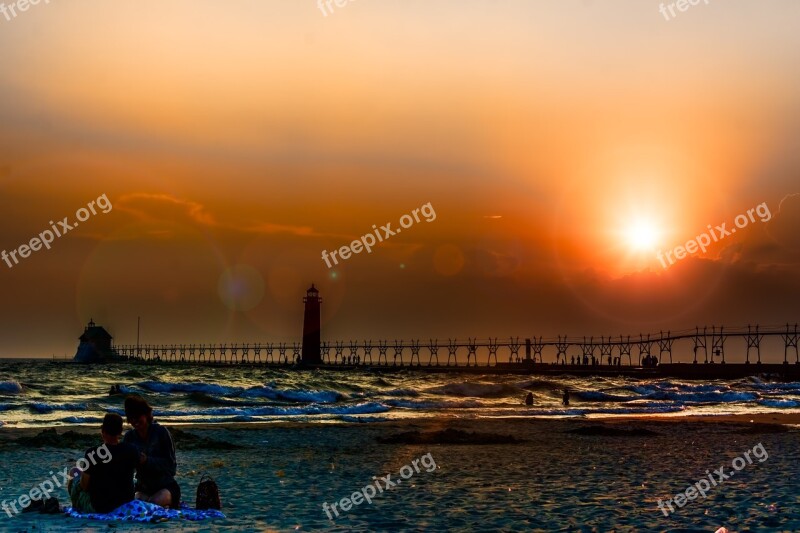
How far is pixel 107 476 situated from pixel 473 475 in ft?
26.4

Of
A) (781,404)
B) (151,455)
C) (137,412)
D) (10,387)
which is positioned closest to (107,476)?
(151,455)

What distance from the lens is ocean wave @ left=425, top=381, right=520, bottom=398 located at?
208 ft

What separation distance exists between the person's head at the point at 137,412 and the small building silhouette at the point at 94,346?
173 metres

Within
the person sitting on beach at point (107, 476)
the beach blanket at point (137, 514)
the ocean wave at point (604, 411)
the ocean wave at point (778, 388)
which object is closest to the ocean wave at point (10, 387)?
the ocean wave at point (604, 411)

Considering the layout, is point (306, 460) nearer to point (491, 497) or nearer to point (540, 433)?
point (491, 497)

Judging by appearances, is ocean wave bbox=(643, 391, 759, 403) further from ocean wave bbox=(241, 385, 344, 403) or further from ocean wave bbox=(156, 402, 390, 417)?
ocean wave bbox=(156, 402, 390, 417)

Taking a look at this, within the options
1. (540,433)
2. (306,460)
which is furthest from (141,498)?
(540,433)

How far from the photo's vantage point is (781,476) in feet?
54.3

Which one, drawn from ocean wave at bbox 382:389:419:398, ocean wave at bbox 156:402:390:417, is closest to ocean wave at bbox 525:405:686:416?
ocean wave at bbox 156:402:390:417

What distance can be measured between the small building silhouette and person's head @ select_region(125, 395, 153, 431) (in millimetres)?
172633

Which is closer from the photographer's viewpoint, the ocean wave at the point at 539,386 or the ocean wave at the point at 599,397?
the ocean wave at the point at 599,397

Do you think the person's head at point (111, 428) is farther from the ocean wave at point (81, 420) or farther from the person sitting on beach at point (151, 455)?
the ocean wave at point (81, 420)

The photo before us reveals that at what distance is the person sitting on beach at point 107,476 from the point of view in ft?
36.6

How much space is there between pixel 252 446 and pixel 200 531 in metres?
12.5
